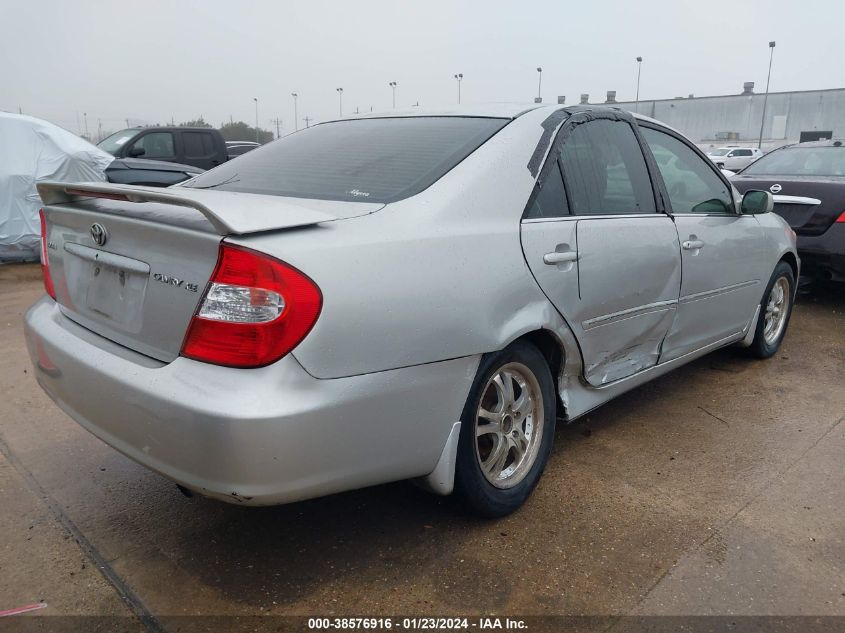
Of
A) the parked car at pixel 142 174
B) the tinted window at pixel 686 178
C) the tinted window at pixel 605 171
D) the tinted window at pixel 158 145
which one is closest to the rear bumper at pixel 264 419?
the tinted window at pixel 605 171

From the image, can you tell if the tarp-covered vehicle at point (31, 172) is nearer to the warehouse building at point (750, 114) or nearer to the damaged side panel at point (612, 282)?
the damaged side panel at point (612, 282)

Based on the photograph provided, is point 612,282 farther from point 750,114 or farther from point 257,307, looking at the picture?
point 750,114

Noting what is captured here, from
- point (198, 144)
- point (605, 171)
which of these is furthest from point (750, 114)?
point (605, 171)

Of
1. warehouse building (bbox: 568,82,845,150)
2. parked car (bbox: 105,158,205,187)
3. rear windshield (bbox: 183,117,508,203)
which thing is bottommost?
parked car (bbox: 105,158,205,187)

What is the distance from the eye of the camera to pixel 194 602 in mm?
2162

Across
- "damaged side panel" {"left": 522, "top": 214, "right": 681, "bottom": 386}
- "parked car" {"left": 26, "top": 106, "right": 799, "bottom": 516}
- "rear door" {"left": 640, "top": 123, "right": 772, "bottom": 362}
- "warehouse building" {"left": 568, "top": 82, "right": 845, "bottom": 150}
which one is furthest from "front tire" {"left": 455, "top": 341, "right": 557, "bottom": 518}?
"warehouse building" {"left": 568, "top": 82, "right": 845, "bottom": 150}

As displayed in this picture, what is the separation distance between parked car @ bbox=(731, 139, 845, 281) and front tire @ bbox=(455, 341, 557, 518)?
4.15 meters

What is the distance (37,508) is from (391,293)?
1.78 metres

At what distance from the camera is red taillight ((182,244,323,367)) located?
1836mm

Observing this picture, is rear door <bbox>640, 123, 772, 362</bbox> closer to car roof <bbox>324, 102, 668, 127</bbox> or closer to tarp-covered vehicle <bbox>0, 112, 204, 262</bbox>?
car roof <bbox>324, 102, 668, 127</bbox>

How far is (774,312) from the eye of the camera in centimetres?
469

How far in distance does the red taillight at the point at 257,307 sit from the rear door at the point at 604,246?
0.97 m

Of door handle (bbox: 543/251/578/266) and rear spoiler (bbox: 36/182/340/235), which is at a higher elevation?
rear spoiler (bbox: 36/182/340/235)

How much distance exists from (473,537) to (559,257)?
42.5 inches
